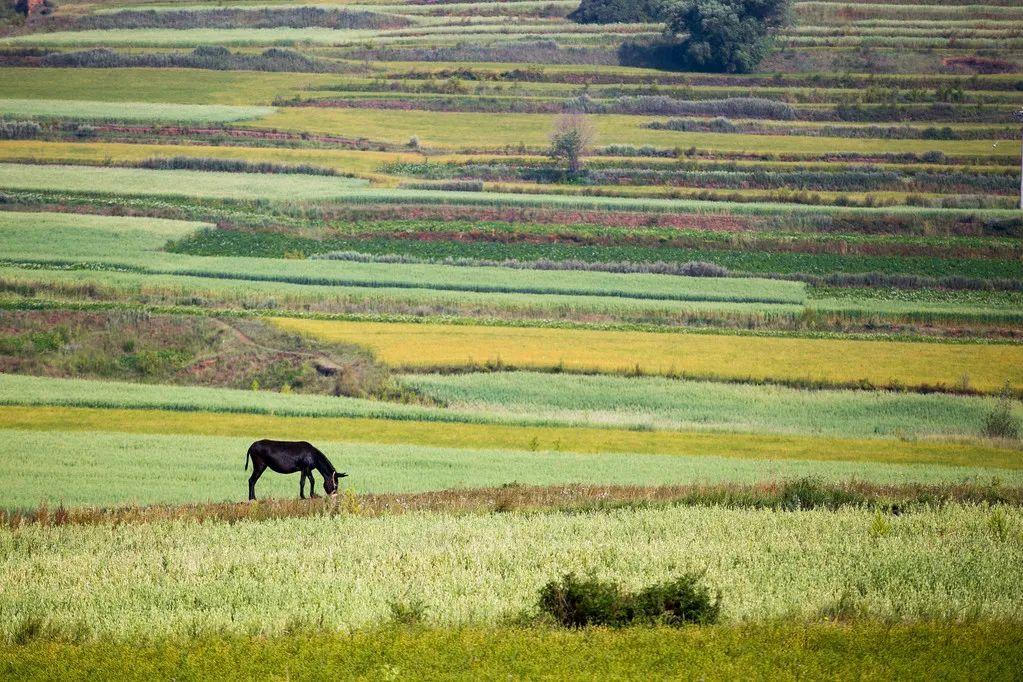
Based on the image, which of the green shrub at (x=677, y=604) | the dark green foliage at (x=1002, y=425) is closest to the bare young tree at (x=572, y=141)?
the dark green foliage at (x=1002, y=425)

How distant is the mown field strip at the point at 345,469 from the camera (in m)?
27.3

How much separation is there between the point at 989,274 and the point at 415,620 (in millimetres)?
51137

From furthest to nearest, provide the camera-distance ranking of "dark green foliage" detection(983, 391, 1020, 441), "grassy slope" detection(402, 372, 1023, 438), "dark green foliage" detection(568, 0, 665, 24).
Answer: "dark green foliage" detection(568, 0, 665, 24) → "grassy slope" detection(402, 372, 1023, 438) → "dark green foliage" detection(983, 391, 1020, 441)

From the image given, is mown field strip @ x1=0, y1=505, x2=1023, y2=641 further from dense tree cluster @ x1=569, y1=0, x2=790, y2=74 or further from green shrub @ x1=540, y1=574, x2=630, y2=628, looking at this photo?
dense tree cluster @ x1=569, y1=0, x2=790, y2=74

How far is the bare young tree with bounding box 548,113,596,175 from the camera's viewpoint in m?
82.8

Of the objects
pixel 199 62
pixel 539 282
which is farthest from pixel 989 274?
pixel 199 62

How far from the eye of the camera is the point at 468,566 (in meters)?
18.9

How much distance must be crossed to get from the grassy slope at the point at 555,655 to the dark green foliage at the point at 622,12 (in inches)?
4298

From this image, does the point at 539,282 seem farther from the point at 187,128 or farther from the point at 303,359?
the point at 187,128

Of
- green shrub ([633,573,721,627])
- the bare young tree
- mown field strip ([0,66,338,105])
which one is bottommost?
green shrub ([633,573,721,627])

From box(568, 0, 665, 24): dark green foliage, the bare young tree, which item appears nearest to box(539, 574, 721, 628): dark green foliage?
the bare young tree

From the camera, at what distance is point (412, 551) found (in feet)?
64.4

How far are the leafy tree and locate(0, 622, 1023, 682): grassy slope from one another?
9248 cm

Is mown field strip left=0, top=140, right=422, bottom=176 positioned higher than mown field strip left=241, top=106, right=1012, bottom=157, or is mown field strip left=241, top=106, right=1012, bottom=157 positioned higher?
mown field strip left=241, top=106, right=1012, bottom=157
